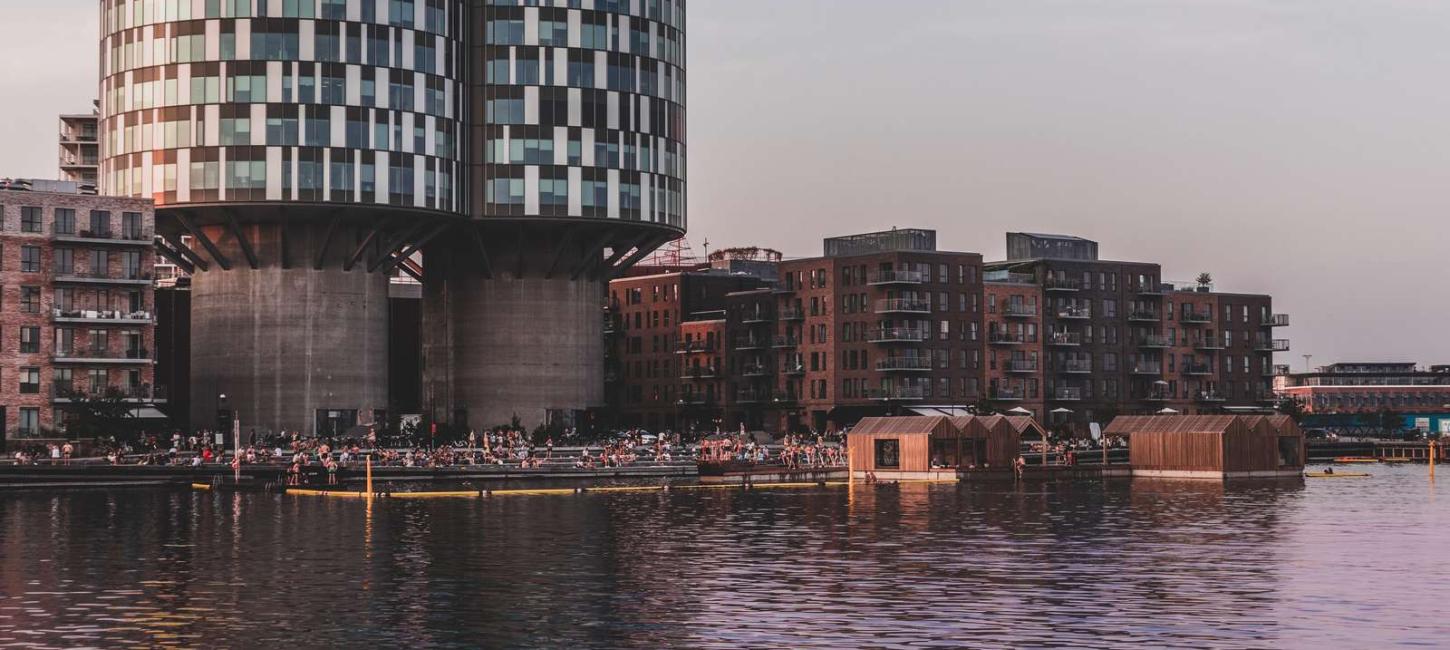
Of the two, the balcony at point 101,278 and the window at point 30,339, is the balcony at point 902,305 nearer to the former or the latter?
the balcony at point 101,278

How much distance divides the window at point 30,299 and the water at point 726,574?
4294 centimetres

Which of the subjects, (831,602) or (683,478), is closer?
(831,602)

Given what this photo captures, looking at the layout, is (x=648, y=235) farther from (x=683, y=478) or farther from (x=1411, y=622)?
(x=1411, y=622)

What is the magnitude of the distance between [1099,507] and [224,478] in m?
56.5

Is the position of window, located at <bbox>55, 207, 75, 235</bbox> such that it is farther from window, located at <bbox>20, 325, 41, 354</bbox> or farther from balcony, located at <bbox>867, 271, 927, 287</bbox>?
balcony, located at <bbox>867, 271, 927, 287</bbox>

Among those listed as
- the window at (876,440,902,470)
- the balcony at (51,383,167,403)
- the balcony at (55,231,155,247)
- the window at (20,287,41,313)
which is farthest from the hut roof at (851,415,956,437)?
the window at (20,287,41,313)

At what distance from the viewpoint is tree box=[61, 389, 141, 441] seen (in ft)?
458

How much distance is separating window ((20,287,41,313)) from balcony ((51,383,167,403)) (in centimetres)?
592

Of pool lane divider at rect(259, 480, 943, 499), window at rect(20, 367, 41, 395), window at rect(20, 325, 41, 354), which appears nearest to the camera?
pool lane divider at rect(259, 480, 943, 499)

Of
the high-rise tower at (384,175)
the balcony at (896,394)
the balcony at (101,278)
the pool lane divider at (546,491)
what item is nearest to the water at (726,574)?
the pool lane divider at (546,491)

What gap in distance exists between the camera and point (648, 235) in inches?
6954

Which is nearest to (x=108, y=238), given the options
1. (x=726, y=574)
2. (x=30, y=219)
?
(x=30, y=219)

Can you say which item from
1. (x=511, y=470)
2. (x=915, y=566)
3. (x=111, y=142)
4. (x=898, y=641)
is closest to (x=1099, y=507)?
(x=915, y=566)

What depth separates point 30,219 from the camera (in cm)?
14338
